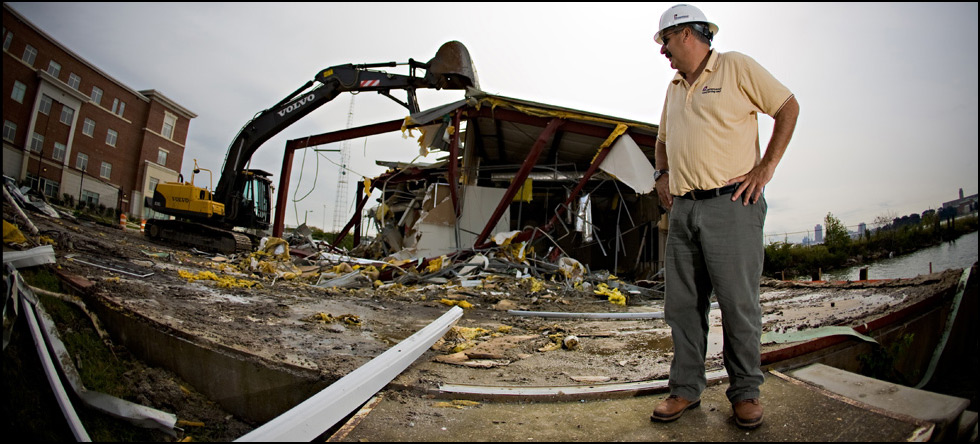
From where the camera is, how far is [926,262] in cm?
357

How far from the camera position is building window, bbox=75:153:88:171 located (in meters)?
4.36

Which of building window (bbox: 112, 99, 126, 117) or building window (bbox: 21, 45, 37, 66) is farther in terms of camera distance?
building window (bbox: 112, 99, 126, 117)

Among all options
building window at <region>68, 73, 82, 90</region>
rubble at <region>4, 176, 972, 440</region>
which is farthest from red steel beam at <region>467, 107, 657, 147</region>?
building window at <region>68, 73, 82, 90</region>

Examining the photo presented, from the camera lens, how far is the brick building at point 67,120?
2.21 meters

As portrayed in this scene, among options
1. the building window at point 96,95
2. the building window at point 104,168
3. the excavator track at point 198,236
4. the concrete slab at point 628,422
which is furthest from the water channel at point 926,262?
the excavator track at point 198,236

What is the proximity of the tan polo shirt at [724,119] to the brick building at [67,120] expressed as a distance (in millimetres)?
3226

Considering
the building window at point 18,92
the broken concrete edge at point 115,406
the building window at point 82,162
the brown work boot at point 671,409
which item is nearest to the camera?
the brown work boot at point 671,409

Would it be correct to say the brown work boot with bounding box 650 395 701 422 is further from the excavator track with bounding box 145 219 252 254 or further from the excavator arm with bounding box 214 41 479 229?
the excavator track with bounding box 145 219 252 254

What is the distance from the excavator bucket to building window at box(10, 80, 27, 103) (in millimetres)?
6754

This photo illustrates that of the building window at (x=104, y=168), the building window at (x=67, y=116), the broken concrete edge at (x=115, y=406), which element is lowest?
the broken concrete edge at (x=115, y=406)

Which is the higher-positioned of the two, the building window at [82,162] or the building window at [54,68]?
the building window at [54,68]

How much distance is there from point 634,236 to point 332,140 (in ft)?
28.2

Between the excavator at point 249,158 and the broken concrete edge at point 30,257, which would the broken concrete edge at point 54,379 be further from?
the excavator at point 249,158

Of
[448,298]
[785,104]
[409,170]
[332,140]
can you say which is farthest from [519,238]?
[785,104]
